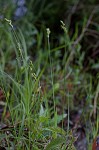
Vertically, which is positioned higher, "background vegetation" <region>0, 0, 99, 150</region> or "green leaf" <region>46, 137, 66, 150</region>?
"background vegetation" <region>0, 0, 99, 150</region>

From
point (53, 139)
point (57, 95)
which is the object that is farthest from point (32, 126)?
point (57, 95)

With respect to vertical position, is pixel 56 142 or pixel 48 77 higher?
pixel 48 77

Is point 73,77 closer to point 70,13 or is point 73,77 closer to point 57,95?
point 57,95

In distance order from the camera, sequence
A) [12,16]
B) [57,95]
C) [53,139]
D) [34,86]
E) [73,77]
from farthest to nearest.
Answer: [12,16], [73,77], [57,95], [34,86], [53,139]

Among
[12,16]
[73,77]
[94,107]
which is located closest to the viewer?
[94,107]

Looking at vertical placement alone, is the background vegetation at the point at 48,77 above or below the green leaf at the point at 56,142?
above

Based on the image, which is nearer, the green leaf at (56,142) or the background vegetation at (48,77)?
the green leaf at (56,142)

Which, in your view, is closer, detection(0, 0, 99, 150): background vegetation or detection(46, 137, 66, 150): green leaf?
detection(46, 137, 66, 150): green leaf

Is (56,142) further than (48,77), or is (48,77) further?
(48,77)
